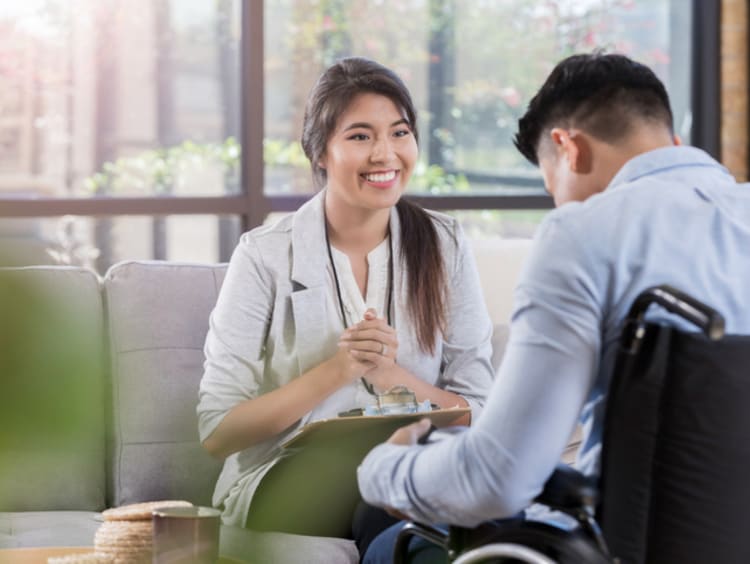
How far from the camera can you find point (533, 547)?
1258mm

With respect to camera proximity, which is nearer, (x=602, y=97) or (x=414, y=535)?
(x=602, y=97)

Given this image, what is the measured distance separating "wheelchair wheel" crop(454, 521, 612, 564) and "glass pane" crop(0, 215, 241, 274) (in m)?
3.15

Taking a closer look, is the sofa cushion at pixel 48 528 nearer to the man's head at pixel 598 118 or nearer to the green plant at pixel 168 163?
the man's head at pixel 598 118

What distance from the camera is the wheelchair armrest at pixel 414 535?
144cm

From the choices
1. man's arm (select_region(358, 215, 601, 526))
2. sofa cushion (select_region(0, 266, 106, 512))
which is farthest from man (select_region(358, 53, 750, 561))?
sofa cushion (select_region(0, 266, 106, 512))

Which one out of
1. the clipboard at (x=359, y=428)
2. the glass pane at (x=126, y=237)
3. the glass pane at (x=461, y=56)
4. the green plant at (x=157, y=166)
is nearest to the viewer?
the clipboard at (x=359, y=428)

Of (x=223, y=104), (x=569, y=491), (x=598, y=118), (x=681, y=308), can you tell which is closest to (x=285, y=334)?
(x=598, y=118)

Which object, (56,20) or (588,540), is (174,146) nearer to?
(56,20)

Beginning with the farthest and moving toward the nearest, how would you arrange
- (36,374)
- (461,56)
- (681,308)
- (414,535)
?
(461,56) < (414,535) < (681,308) < (36,374)

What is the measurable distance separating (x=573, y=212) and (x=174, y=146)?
11.1 ft

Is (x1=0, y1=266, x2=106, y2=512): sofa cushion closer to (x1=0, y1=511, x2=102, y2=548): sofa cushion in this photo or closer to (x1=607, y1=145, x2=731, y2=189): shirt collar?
(x1=607, y1=145, x2=731, y2=189): shirt collar

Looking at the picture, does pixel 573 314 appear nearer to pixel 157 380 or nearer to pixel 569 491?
pixel 569 491

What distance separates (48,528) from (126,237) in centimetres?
225

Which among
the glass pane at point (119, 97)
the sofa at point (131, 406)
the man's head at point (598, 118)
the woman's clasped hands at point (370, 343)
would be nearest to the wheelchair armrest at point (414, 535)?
the man's head at point (598, 118)
